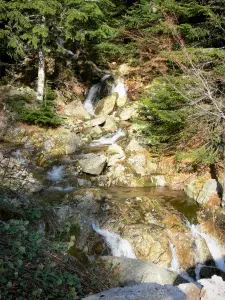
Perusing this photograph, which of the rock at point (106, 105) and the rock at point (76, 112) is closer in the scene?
the rock at point (76, 112)

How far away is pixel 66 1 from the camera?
34.6ft

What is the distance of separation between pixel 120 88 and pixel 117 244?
1081 cm

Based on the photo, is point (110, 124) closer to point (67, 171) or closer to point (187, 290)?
point (67, 171)

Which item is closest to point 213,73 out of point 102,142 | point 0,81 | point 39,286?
point 102,142

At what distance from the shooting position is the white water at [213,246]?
6676mm

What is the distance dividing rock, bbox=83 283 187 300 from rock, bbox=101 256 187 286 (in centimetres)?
163

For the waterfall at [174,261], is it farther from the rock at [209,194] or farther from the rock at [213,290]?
the rock at [213,290]

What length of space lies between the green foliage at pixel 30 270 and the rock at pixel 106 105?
35.7 ft

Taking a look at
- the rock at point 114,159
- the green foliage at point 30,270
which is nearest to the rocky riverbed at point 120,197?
the rock at point 114,159

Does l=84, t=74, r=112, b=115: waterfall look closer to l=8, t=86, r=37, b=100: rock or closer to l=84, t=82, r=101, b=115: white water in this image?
l=84, t=82, r=101, b=115: white water

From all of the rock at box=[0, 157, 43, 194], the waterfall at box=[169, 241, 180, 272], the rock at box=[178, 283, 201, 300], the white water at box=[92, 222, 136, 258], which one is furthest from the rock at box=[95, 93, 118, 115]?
the rock at box=[178, 283, 201, 300]

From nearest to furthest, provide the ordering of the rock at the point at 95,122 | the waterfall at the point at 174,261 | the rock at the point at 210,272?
the waterfall at the point at 174,261 → the rock at the point at 210,272 → the rock at the point at 95,122

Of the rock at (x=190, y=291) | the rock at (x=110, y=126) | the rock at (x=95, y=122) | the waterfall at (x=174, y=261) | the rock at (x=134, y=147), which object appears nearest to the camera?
the rock at (x=190, y=291)

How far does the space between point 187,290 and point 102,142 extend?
8.94 m
